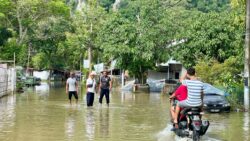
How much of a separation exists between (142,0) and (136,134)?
34.6 metres

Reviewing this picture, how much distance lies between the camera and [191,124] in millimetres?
11484

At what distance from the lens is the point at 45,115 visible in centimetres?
1905

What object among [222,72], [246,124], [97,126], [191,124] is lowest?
[246,124]

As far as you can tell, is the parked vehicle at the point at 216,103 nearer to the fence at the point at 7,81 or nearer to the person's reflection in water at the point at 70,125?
the person's reflection in water at the point at 70,125

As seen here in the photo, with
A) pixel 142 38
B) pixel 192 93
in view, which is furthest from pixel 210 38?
pixel 192 93

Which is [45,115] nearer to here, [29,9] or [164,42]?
[164,42]

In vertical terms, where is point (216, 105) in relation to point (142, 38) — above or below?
below

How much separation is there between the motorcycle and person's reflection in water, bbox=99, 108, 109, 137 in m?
2.38

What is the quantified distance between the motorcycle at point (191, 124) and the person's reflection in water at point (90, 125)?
2.24m

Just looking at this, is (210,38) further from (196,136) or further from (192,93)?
(196,136)

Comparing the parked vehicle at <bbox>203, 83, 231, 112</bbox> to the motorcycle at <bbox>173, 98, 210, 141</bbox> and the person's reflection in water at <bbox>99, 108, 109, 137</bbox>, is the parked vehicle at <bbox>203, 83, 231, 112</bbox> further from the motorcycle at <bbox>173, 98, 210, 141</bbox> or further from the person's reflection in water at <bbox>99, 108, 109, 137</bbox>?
the motorcycle at <bbox>173, 98, 210, 141</bbox>

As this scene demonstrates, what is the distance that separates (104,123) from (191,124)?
18.0 ft

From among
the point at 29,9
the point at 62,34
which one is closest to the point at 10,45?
the point at 29,9

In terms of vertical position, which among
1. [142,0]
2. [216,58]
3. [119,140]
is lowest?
[119,140]
